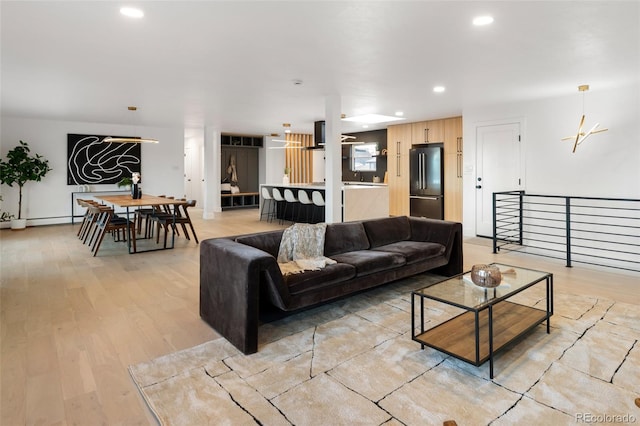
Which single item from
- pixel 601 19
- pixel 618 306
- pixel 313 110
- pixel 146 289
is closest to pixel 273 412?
pixel 146 289

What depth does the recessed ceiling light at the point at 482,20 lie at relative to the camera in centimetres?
294

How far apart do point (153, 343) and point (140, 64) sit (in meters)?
3.03

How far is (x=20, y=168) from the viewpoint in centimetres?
Answer: 780

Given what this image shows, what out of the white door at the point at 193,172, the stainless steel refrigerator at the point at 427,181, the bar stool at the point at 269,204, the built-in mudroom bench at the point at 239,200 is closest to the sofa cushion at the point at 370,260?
the stainless steel refrigerator at the point at 427,181

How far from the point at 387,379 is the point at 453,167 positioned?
681 centimetres

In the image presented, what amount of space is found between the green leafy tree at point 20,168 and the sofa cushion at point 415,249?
776 centimetres

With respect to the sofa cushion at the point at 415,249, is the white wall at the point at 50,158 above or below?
above

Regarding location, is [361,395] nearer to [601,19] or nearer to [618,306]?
[618,306]

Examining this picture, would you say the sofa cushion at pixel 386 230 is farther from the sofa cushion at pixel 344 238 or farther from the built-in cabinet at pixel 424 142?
the built-in cabinet at pixel 424 142

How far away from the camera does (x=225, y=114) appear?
779cm

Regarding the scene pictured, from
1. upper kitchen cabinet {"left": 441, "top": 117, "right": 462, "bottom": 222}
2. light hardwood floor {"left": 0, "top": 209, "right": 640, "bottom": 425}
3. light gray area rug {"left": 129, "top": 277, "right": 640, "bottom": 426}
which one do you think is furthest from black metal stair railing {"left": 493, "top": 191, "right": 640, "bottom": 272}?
light gray area rug {"left": 129, "top": 277, "right": 640, "bottom": 426}

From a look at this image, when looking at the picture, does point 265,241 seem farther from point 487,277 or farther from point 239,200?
point 239,200

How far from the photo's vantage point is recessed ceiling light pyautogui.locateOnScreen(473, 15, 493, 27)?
2.94 m

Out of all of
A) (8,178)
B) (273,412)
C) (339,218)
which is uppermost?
(8,178)
